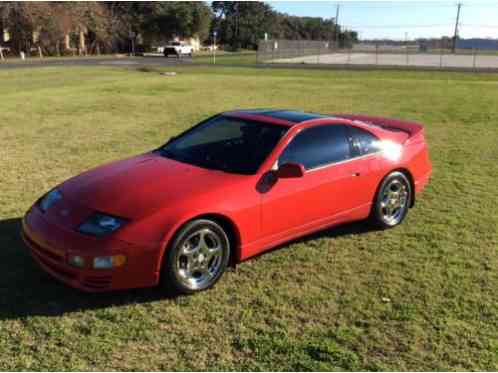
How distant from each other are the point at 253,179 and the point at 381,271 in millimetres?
1476

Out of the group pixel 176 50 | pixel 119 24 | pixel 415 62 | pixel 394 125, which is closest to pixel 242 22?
pixel 119 24

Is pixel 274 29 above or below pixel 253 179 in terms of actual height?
above

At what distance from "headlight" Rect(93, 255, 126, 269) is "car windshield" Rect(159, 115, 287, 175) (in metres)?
1.25

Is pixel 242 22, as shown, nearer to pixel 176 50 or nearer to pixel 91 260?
pixel 176 50

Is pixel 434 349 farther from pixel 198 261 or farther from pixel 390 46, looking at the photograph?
pixel 390 46

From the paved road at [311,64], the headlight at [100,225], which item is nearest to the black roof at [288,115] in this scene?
the headlight at [100,225]

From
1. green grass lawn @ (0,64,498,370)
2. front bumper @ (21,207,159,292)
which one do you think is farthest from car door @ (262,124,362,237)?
front bumper @ (21,207,159,292)

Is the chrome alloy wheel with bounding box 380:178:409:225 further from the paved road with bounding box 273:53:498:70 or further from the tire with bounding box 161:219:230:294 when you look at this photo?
the paved road with bounding box 273:53:498:70

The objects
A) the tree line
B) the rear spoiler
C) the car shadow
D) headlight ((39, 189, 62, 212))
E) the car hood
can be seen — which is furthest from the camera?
the tree line

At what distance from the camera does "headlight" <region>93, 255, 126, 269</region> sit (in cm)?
356

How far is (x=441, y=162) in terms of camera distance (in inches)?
335

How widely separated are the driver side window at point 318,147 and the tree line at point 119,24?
56825 mm

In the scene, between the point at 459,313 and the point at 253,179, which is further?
the point at 253,179

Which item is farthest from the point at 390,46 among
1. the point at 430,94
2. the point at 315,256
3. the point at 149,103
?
the point at 315,256
